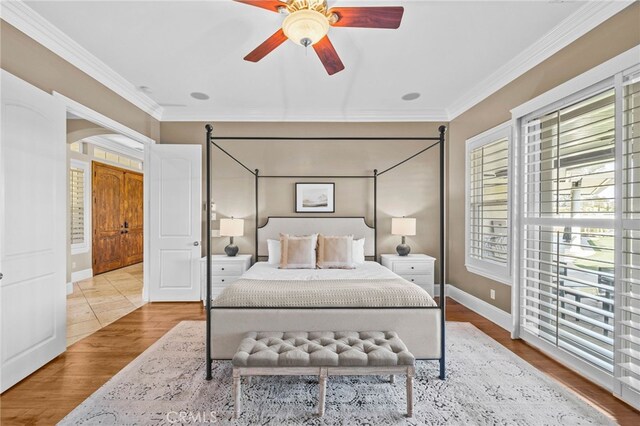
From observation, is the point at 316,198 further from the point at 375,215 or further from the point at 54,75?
the point at 54,75

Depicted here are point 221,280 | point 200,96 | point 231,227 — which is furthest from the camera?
point 231,227

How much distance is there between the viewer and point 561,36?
2.63m

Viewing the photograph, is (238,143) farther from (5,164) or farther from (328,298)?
(328,298)

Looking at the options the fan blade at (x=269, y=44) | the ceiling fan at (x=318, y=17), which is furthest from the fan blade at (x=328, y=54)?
the fan blade at (x=269, y=44)

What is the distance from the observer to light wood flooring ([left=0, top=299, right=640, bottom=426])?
2008mm

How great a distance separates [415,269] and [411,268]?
0.06 metres

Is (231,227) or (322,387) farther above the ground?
→ (231,227)

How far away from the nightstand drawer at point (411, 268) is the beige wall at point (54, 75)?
4.16 m

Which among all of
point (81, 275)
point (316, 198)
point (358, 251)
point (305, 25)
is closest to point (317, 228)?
point (316, 198)

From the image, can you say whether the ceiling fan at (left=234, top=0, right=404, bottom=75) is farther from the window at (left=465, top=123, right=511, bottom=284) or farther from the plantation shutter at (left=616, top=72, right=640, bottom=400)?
the window at (left=465, top=123, right=511, bottom=284)

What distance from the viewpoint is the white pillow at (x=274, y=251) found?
4230 mm

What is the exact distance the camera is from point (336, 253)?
3902 millimetres

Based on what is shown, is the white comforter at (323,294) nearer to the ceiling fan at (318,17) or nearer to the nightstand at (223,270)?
the nightstand at (223,270)

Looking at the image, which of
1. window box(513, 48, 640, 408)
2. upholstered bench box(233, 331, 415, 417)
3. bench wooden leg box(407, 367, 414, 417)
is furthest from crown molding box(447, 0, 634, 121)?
bench wooden leg box(407, 367, 414, 417)
